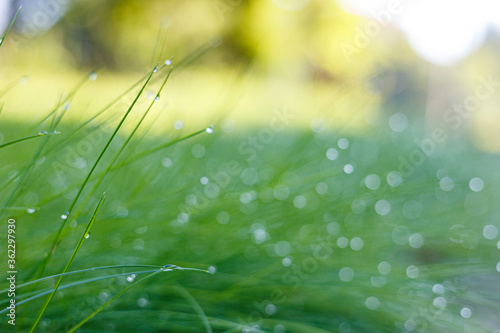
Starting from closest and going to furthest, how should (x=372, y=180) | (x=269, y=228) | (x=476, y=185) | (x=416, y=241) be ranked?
(x=269, y=228), (x=416, y=241), (x=372, y=180), (x=476, y=185)

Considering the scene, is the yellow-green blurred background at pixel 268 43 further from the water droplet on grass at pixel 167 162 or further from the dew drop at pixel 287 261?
the dew drop at pixel 287 261

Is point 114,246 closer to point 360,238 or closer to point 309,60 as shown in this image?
point 360,238

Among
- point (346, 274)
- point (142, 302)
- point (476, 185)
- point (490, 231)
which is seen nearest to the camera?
point (142, 302)

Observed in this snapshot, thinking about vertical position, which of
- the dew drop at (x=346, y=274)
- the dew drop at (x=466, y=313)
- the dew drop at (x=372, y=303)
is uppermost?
the dew drop at (x=346, y=274)

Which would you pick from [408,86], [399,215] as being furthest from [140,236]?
[408,86]

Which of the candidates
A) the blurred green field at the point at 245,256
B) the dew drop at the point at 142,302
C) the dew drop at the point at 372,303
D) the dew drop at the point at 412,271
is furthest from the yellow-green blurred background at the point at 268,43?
the dew drop at the point at 142,302

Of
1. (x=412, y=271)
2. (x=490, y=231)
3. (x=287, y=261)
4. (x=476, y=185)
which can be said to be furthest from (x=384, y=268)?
(x=476, y=185)

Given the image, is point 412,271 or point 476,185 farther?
point 476,185

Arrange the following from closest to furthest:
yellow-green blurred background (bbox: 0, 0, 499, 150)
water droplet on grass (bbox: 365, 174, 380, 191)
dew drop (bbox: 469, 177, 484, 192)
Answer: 1. water droplet on grass (bbox: 365, 174, 380, 191)
2. dew drop (bbox: 469, 177, 484, 192)
3. yellow-green blurred background (bbox: 0, 0, 499, 150)

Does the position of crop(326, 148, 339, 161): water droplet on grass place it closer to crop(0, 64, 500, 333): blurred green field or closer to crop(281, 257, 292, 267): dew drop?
crop(0, 64, 500, 333): blurred green field

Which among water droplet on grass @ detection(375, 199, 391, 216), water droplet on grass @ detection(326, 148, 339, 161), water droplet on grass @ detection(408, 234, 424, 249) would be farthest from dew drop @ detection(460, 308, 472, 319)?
water droplet on grass @ detection(326, 148, 339, 161)

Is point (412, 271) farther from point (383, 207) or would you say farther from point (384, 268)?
point (383, 207)

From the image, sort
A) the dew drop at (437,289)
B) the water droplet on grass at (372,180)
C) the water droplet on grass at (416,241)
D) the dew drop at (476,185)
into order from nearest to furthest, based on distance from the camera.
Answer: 1. the dew drop at (437,289)
2. the water droplet on grass at (416,241)
3. the water droplet on grass at (372,180)
4. the dew drop at (476,185)
